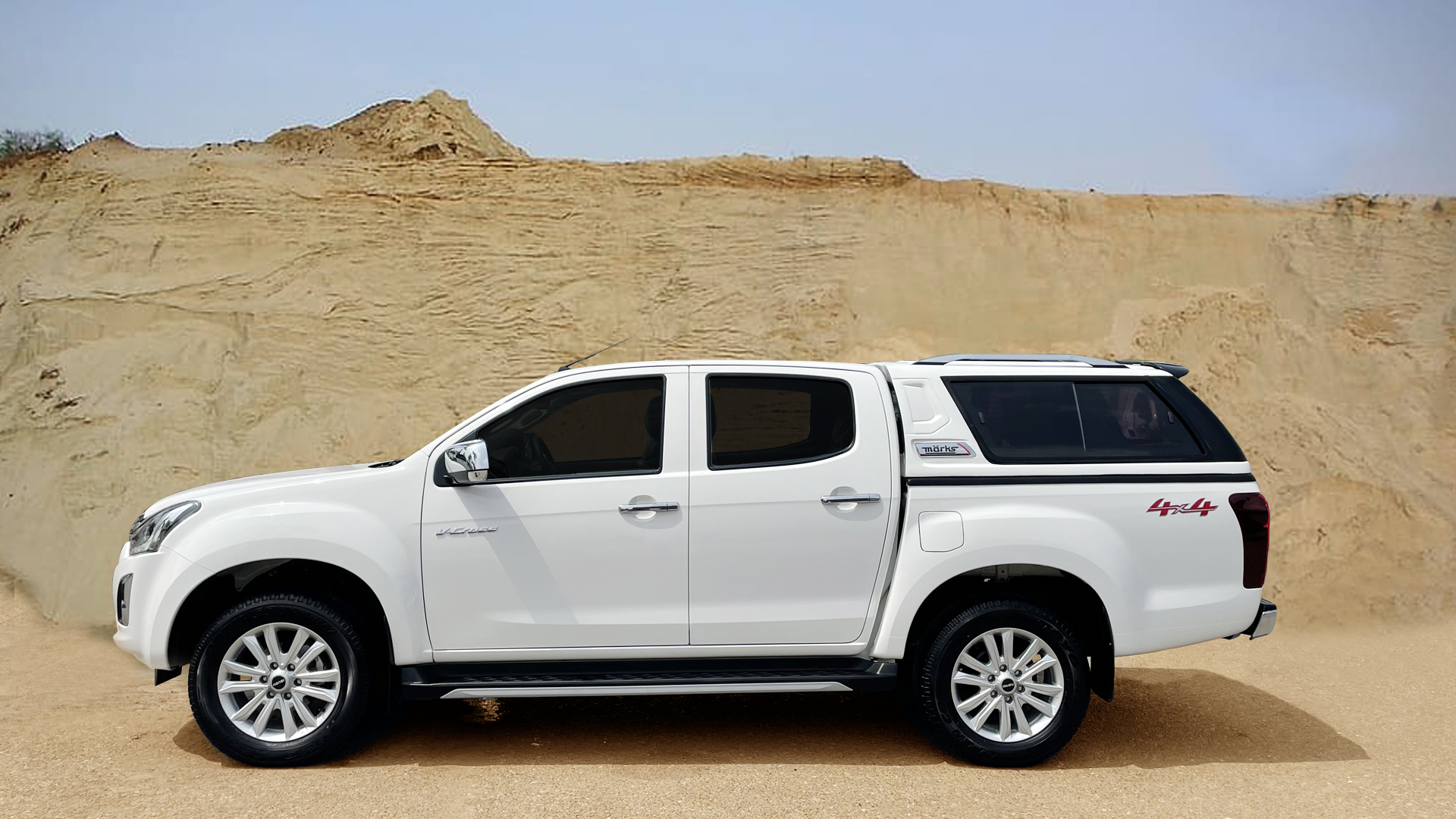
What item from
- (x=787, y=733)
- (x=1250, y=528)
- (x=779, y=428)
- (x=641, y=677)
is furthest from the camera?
(x=787, y=733)

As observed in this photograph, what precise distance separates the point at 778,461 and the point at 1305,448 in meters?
9.01

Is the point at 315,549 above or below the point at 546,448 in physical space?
below

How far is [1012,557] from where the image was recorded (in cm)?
575

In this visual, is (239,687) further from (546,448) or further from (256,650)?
(546,448)

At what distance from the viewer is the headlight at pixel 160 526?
584 centimetres

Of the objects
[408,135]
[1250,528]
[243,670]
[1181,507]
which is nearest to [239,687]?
[243,670]

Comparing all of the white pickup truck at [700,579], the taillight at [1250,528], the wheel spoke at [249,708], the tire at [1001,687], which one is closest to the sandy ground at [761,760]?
the tire at [1001,687]

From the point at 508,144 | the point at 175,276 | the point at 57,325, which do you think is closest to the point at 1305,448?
the point at 508,144

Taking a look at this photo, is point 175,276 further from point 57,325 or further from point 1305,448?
point 1305,448

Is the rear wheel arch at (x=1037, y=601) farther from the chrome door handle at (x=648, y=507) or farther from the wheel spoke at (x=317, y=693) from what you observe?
the wheel spoke at (x=317, y=693)

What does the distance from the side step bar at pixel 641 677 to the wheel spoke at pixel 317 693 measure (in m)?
0.33

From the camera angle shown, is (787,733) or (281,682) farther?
(787,733)

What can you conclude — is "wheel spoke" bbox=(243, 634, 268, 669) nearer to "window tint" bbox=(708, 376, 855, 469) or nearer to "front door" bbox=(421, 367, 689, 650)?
"front door" bbox=(421, 367, 689, 650)

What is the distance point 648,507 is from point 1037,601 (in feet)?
6.50
